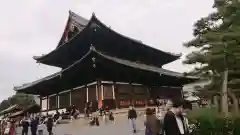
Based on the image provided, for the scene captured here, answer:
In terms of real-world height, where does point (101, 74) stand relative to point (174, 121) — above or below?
above

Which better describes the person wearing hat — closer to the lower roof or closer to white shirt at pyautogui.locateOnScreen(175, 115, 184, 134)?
→ white shirt at pyautogui.locateOnScreen(175, 115, 184, 134)

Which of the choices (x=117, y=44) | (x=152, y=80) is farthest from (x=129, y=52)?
(x=152, y=80)

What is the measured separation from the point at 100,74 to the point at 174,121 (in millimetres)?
16746

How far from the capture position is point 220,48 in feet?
48.1

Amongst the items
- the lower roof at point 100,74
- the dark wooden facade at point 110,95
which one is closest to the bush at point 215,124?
the lower roof at point 100,74

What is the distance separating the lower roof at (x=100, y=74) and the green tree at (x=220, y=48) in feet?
18.8

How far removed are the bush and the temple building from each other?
1227 centimetres

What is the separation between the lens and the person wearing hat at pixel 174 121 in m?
6.19

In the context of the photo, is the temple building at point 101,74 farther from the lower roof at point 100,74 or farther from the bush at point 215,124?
the bush at point 215,124

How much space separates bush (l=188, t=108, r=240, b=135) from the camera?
28.7ft

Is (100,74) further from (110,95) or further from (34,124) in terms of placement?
(34,124)

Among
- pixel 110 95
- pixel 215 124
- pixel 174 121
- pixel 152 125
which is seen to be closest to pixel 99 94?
pixel 110 95

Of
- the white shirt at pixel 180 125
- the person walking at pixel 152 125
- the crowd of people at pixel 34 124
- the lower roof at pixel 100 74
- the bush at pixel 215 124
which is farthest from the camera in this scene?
the lower roof at pixel 100 74

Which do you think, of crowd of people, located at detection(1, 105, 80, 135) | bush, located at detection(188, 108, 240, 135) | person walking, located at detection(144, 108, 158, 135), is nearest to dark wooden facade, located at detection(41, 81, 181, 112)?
crowd of people, located at detection(1, 105, 80, 135)
